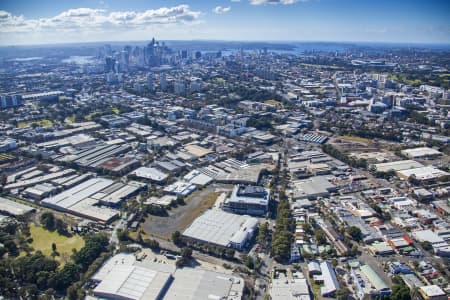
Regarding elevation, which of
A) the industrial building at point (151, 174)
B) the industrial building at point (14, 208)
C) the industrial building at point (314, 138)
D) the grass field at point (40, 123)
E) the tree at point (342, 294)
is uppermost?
the grass field at point (40, 123)

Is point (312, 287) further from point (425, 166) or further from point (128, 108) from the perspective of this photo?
point (128, 108)

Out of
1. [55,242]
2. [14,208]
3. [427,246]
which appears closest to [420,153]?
[427,246]

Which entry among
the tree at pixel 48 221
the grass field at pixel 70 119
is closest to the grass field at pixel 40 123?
the grass field at pixel 70 119

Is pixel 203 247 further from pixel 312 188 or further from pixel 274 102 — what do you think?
pixel 274 102

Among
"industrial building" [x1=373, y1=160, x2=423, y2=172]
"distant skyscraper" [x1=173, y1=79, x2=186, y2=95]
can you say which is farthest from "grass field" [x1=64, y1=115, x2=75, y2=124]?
"industrial building" [x1=373, y1=160, x2=423, y2=172]

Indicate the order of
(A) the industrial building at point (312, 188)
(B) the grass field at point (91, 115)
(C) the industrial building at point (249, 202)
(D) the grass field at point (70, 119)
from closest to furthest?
(C) the industrial building at point (249, 202) < (A) the industrial building at point (312, 188) < (D) the grass field at point (70, 119) < (B) the grass field at point (91, 115)

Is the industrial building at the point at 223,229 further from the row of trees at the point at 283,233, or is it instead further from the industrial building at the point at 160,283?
the industrial building at the point at 160,283
